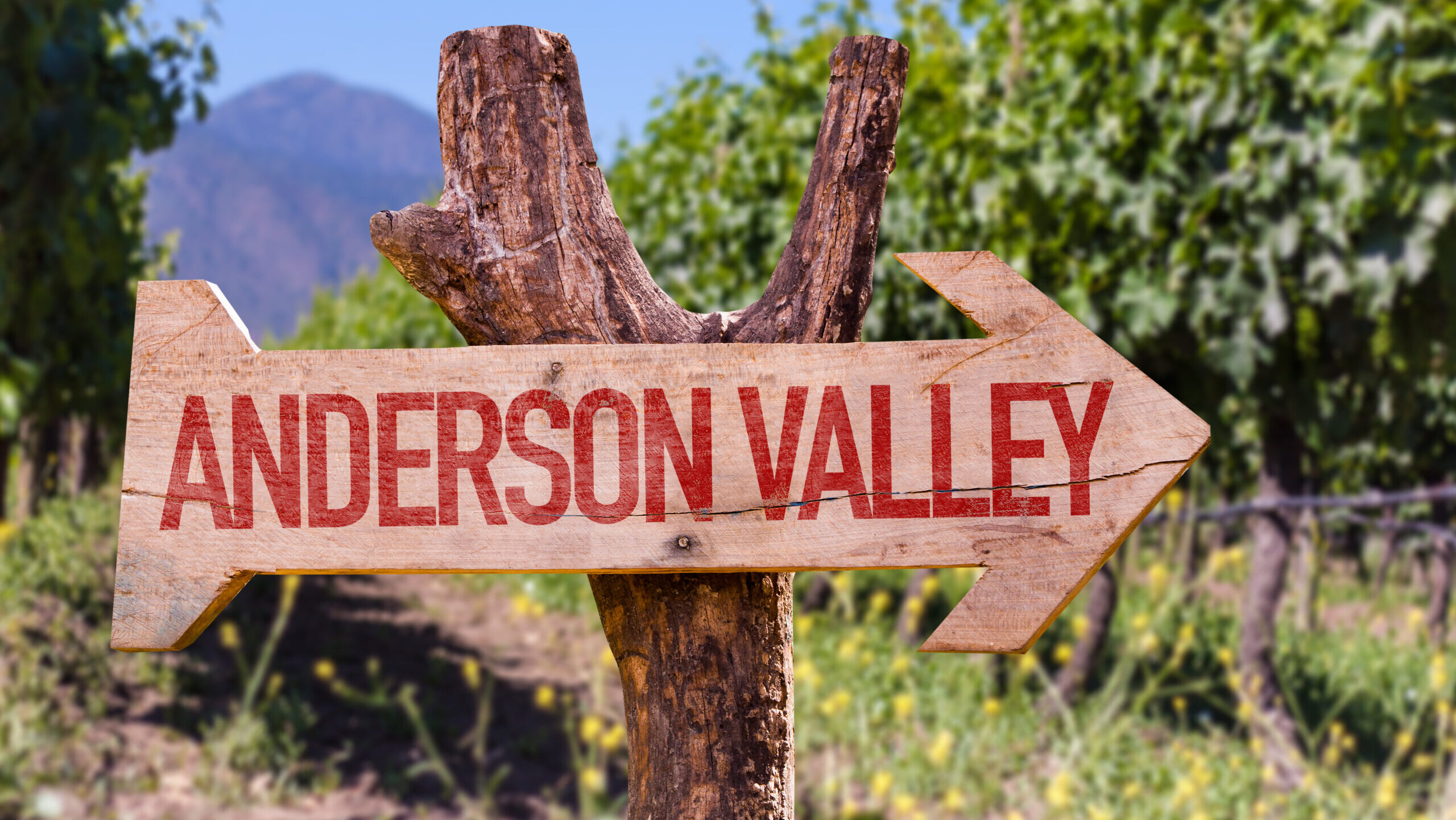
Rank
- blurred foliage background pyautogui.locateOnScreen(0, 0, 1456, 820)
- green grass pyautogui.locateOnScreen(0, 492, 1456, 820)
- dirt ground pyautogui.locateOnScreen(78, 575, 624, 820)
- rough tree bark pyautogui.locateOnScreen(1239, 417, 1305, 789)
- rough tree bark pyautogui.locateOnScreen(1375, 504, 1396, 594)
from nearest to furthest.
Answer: blurred foliage background pyautogui.locateOnScreen(0, 0, 1456, 820), green grass pyautogui.locateOnScreen(0, 492, 1456, 820), dirt ground pyautogui.locateOnScreen(78, 575, 624, 820), rough tree bark pyautogui.locateOnScreen(1239, 417, 1305, 789), rough tree bark pyautogui.locateOnScreen(1375, 504, 1396, 594)

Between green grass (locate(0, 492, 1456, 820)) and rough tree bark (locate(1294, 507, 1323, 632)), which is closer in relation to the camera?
green grass (locate(0, 492, 1456, 820))

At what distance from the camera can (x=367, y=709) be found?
443cm

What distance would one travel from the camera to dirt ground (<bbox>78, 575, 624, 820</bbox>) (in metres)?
3.45

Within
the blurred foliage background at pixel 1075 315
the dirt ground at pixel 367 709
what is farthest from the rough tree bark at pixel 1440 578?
the dirt ground at pixel 367 709

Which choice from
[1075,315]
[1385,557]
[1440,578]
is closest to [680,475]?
[1075,315]

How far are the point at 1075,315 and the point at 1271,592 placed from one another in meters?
1.52

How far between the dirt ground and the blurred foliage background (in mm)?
43

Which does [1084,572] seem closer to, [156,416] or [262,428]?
[262,428]

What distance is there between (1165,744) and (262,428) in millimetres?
4282

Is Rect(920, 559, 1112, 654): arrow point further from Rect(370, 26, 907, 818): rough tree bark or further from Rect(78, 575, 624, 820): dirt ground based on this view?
Rect(78, 575, 624, 820): dirt ground

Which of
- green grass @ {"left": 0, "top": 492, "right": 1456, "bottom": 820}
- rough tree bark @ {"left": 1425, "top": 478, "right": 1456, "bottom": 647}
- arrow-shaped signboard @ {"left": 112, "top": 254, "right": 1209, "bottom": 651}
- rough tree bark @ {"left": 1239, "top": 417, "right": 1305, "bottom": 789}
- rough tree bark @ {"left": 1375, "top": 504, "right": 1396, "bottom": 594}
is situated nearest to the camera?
arrow-shaped signboard @ {"left": 112, "top": 254, "right": 1209, "bottom": 651}

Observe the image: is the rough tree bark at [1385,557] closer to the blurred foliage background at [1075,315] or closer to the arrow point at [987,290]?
the blurred foliage background at [1075,315]

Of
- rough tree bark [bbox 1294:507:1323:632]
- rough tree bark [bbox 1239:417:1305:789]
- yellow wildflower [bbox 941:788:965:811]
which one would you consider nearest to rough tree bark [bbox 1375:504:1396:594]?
rough tree bark [bbox 1294:507:1323:632]

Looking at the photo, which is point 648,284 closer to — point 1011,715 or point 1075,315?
point 1075,315
